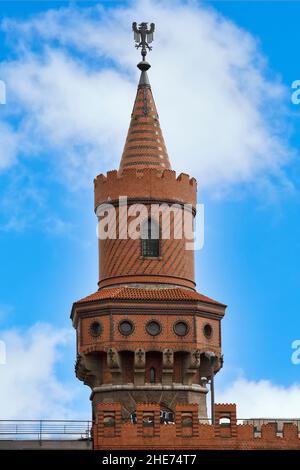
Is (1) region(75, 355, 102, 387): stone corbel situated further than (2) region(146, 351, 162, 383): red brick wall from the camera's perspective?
Yes

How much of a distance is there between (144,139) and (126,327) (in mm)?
9910

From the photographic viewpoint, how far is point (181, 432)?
69.4 meters

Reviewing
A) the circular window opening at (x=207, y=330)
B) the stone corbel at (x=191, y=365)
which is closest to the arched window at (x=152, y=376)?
the stone corbel at (x=191, y=365)

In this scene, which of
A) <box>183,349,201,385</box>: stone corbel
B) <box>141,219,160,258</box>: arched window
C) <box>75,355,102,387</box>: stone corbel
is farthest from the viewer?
<box>141,219,160,258</box>: arched window

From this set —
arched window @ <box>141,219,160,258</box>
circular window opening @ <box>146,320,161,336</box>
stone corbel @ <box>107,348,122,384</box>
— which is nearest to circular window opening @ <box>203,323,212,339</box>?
circular window opening @ <box>146,320,161,336</box>

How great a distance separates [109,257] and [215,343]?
257 inches

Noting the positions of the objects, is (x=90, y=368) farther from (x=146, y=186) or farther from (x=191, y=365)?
(x=146, y=186)

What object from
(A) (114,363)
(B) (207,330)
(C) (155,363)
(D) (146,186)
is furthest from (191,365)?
(D) (146,186)

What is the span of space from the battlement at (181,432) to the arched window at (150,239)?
8.81 meters

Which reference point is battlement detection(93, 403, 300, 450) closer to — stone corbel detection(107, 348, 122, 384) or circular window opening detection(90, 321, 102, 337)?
stone corbel detection(107, 348, 122, 384)

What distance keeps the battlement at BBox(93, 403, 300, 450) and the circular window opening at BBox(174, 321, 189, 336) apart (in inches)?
180

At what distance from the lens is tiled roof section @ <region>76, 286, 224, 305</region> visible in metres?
73.4
